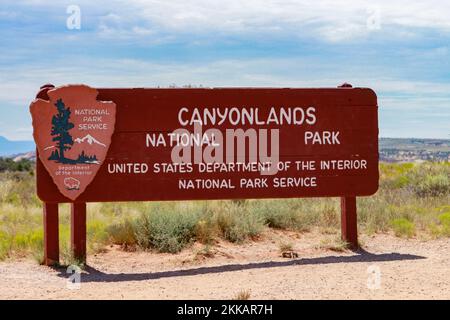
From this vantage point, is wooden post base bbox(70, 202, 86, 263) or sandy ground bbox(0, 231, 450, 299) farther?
wooden post base bbox(70, 202, 86, 263)

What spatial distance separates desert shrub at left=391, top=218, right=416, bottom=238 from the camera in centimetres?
1300

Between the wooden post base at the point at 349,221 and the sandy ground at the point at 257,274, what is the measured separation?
0.29m

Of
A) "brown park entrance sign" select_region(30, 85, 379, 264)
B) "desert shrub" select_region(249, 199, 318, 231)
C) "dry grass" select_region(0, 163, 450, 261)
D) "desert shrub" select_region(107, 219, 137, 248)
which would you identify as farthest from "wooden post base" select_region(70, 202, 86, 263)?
"desert shrub" select_region(249, 199, 318, 231)

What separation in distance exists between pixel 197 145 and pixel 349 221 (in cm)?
289

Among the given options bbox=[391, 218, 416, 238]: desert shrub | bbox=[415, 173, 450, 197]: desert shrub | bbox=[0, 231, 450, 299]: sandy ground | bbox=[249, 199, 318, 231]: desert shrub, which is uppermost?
bbox=[415, 173, 450, 197]: desert shrub

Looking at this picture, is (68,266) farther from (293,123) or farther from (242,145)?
(293,123)

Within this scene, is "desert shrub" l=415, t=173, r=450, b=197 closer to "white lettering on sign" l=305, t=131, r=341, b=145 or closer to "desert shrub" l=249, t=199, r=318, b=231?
"desert shrub" l=249, t=199, r=318, b=231

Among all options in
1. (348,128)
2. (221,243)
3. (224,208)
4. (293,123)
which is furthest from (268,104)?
(224,208)

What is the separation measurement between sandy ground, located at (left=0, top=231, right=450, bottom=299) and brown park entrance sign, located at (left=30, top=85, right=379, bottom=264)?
37.6 inches

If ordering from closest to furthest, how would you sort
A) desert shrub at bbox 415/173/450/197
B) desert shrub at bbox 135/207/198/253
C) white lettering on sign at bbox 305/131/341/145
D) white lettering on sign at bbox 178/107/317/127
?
white lettering on sign at bbox 178/107/317/127 → white lettering on sign at bbox 305/131/341/145 → desert shrub at bbox 135/207/198/253 → desert shrub at bbox 415/173/450/197

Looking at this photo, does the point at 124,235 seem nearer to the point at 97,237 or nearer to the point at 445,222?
the point at 97,237

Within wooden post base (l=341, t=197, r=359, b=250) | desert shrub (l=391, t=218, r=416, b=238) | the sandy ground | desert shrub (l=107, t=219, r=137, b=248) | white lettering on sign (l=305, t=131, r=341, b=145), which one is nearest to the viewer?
the sandy ground

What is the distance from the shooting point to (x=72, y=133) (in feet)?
33.2

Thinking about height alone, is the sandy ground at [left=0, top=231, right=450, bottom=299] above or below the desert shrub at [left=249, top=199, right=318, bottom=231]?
below
